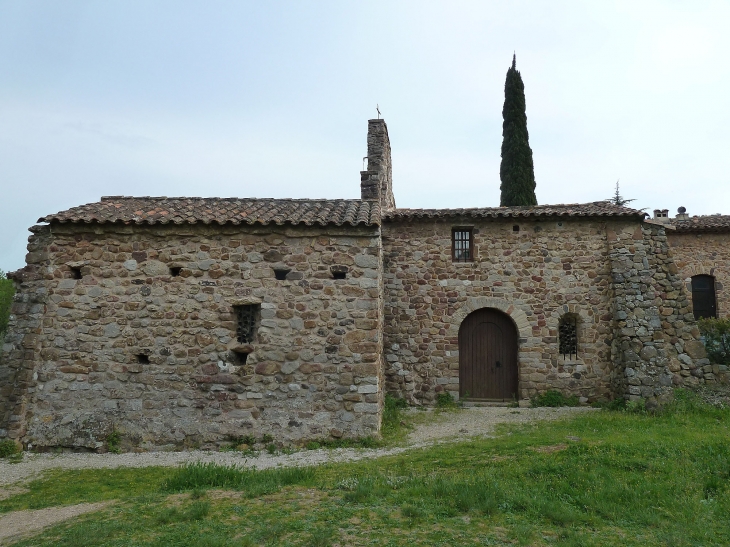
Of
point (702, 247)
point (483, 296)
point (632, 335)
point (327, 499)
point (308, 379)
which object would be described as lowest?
point (327, 499)

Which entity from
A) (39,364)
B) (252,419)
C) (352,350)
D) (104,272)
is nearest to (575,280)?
(352,350)

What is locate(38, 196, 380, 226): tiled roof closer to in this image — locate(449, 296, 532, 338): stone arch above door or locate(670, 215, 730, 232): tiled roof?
locate(449, 296, 532, 338): stone arch above door

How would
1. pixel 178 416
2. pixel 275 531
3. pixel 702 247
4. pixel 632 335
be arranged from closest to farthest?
pixel 275 531 < pixel 178 416 < pixel 632 335 < pixel 702 247

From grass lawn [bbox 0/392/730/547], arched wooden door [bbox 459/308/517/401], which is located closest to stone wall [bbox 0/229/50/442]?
grass lawn [bbox 0/392/730/547]

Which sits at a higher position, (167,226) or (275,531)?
(167,226)

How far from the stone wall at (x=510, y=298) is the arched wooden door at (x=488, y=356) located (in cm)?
31

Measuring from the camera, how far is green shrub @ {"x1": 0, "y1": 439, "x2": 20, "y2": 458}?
27.5ft

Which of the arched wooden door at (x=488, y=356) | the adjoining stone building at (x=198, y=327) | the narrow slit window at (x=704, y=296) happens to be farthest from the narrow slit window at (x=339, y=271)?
the narrow slit window at (x=704, y=296)

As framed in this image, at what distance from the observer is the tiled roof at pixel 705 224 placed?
16.4m

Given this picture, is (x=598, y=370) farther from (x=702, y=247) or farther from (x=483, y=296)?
(x=702, y=247)

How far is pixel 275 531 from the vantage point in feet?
15.4

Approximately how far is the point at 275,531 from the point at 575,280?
32.5ft

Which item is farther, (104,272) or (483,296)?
(483,296)

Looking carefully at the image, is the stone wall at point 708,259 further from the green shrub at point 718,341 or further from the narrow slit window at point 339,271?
the narrow slit window at point 339,271
